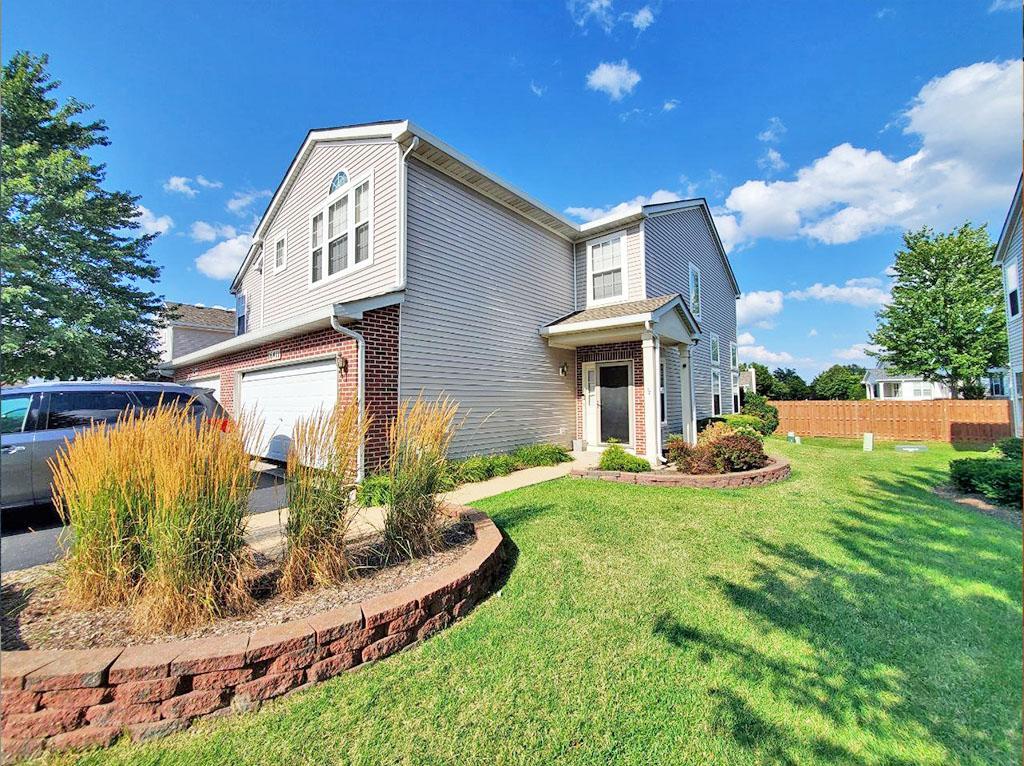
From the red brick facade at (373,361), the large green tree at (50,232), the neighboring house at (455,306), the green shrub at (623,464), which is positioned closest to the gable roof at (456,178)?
the neighboring house at (455,306)

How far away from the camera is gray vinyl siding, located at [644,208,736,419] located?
11.2 m

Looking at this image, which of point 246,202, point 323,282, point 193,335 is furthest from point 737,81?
point 193,335

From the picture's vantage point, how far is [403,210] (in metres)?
7.40

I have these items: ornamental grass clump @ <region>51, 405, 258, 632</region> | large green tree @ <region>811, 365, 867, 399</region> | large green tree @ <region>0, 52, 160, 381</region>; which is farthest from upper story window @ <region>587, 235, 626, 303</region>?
large green tree @ <region>811, 365, 867, 399</region>

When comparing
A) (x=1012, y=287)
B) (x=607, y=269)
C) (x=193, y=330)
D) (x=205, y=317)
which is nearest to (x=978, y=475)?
(x=1012, y=287)

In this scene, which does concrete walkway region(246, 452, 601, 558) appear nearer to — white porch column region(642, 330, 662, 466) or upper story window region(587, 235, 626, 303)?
white porch column region(642, 330, 662, 466)

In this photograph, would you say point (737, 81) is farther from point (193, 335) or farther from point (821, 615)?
point (193, 335)

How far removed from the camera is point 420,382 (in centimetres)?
748

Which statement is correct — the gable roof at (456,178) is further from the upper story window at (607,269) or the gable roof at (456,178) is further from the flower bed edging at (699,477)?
the flower bed edging at (699,477)

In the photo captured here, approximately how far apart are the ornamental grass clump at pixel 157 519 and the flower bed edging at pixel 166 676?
16.7 inches

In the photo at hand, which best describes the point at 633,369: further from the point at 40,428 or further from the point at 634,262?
the point at 40,428

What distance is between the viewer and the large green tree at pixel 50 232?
7.72 feet

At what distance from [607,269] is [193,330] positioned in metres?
19.3

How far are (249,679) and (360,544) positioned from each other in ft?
4.98
